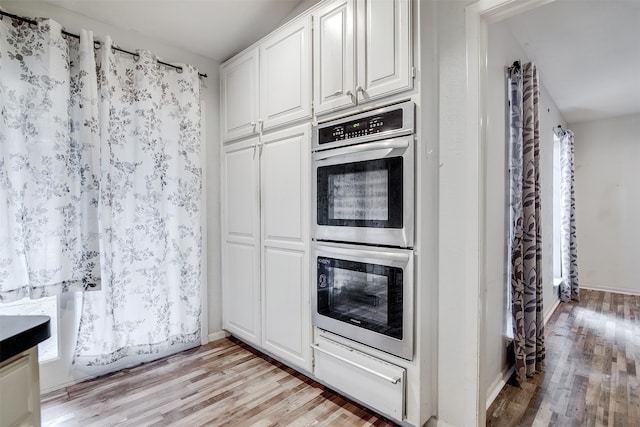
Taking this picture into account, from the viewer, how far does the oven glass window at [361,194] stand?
5.17 feet

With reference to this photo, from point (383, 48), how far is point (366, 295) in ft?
4.38

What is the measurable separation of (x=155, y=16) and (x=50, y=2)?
1.98 ft

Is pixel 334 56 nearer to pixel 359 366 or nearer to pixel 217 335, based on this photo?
pixel 359 366

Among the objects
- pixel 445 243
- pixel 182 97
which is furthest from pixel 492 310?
pixel 182 97

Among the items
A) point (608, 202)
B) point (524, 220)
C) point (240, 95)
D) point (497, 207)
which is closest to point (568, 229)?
point (608, 202)

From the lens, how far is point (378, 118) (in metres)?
1.63

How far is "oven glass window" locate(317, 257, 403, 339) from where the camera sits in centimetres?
158

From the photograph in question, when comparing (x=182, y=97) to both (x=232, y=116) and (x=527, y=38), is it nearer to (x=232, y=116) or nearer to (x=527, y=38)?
(x=232, y=116)

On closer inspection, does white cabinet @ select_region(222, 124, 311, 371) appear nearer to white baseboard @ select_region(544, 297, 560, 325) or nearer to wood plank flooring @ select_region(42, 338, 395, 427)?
wood plank flooring @ select_region(42, 338, 395, 427)

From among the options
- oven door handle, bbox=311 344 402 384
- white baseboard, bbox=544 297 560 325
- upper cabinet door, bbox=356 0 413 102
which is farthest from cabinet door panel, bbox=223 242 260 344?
white baseboard, bbox=544 297 560 325

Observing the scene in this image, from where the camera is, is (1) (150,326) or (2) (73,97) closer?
(2) (73,97)

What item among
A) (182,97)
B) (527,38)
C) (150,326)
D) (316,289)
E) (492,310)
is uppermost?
(527,38)

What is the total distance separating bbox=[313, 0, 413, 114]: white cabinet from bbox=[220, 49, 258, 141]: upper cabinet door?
69 cm

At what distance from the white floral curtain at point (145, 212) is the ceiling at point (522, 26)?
26 cm
